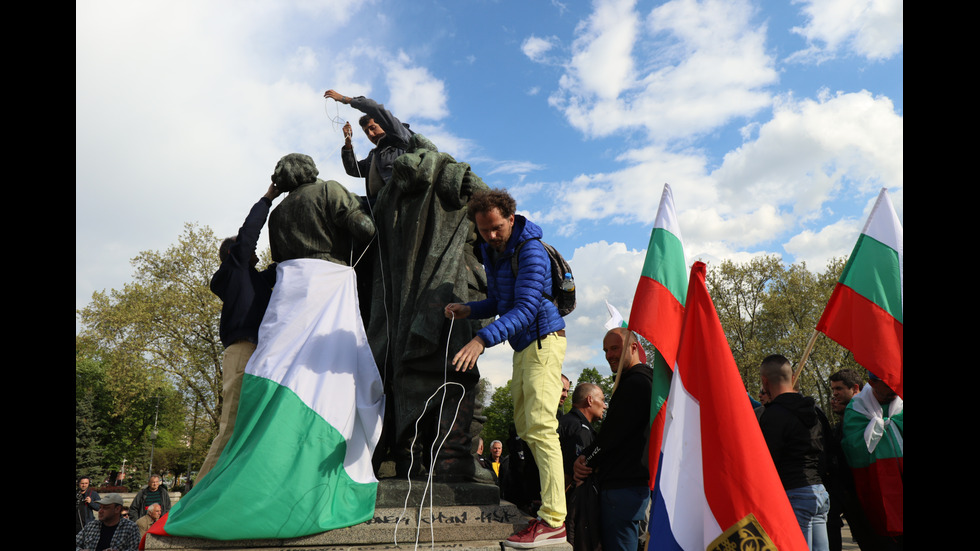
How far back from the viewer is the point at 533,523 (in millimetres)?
3305

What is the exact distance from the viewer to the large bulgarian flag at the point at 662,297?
139 inches

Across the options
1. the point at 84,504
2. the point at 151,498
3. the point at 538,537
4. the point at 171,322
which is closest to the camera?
the point at 538,537

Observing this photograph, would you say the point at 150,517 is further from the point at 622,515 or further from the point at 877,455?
the point at 877,455

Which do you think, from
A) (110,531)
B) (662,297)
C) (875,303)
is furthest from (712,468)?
(110,531)

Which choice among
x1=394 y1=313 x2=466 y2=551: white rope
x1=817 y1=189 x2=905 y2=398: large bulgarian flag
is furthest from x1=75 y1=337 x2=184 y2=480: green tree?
x1=817 y1=189 x2=905 y2=398: large bulgarian flag

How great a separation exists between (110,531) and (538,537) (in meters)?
5.12

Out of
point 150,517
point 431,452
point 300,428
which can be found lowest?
point 150,517

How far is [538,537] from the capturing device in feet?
10.6

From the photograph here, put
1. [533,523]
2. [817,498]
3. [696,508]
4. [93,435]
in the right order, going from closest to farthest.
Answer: [696,508] → [533,523] → [817,498] → [93,435]

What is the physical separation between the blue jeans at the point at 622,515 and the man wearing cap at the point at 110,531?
5006 mm

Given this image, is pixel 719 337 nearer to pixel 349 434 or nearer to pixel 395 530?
pixel 395 530

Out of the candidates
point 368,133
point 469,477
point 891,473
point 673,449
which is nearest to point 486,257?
point 469,477
